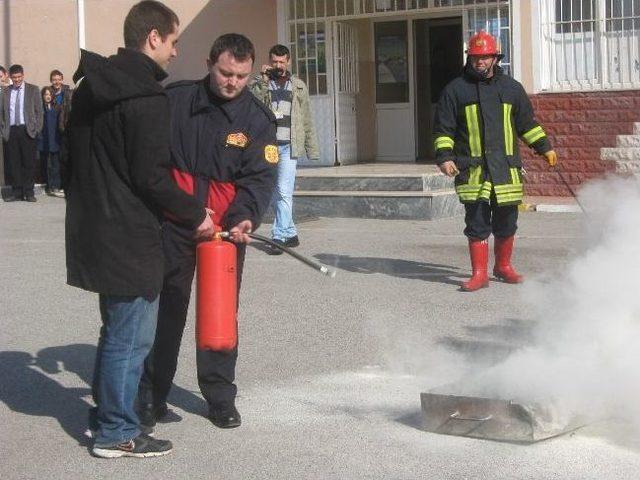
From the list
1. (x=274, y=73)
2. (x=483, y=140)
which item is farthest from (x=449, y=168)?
(x=274, y=73)

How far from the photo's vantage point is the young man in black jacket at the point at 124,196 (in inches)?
186

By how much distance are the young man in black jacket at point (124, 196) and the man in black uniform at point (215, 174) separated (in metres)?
0.30

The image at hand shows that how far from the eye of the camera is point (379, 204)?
13820 mm

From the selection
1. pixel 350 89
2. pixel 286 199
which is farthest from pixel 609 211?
pixel 350 89

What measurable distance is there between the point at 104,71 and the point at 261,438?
1859mm

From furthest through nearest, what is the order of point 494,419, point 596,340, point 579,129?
point 579,129 → point 596,340 → point 494,419

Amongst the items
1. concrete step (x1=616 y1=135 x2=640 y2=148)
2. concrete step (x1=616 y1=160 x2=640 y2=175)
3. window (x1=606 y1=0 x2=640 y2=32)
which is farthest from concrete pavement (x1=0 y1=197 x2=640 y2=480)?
window (x1=606 y1=0 x2=640 y2=32)

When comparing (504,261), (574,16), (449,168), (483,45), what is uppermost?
(574,16)

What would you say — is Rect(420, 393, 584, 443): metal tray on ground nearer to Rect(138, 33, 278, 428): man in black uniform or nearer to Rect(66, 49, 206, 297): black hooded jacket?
Rect(138, 33, 278, 428): man in black uniform

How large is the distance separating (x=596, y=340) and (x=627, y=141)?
29.8ft

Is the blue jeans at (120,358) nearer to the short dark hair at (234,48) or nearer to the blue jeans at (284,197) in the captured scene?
the short dark hair at (234,48)

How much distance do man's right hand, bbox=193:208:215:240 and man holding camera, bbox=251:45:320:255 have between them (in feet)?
20.1

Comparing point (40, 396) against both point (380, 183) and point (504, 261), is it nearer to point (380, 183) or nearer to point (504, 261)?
point (504, 261)

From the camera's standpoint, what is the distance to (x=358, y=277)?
9.81m
